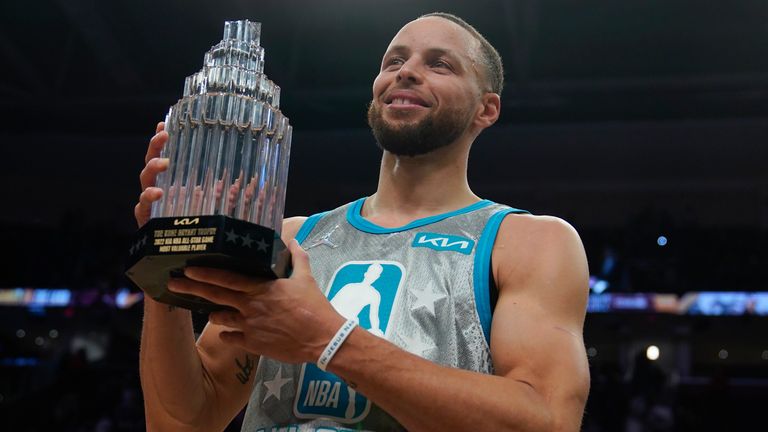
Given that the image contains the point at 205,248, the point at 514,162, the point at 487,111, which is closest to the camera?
the point at 205,248

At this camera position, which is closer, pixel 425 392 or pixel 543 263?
pixel 425 392

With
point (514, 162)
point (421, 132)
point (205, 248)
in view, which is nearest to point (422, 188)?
point (421, 132)

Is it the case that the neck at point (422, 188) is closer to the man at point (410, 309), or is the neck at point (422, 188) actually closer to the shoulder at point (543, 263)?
the man at point (410, 309)

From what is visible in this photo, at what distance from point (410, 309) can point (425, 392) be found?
0.92ft

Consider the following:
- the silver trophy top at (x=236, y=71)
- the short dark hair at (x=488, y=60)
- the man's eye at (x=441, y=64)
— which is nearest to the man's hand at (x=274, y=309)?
the silver trophy top at (x=236, y=71)

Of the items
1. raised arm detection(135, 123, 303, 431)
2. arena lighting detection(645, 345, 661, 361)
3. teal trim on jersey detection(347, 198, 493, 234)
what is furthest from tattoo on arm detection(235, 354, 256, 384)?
arena lighting detection(645, 345, 661, 361)

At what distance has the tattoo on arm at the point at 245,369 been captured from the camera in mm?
1713

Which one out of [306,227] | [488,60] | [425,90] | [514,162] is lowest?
[306,227]

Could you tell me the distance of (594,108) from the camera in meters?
7.77

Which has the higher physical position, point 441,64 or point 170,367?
point 441,64

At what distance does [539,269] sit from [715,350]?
297 inches

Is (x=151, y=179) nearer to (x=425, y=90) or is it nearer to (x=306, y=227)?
(x=306, y=227)

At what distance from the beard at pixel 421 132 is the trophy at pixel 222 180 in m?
0.32

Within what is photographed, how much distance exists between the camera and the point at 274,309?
1268mm
